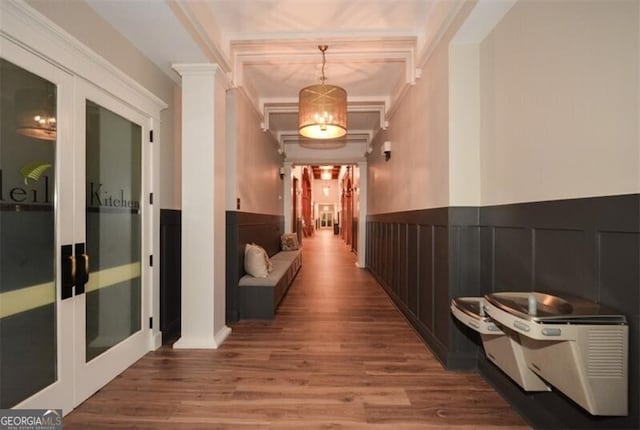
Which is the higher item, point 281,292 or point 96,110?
point 96,110

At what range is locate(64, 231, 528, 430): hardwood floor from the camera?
6.18 ft

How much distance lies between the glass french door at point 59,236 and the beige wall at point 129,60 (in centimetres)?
31

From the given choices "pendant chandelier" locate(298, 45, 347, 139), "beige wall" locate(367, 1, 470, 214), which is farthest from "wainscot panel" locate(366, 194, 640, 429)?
"pendant chandelier" locate(298, 45, 347, 139)

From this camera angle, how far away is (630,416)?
1283 mm

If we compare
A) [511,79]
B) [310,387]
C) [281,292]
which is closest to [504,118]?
[511,79]

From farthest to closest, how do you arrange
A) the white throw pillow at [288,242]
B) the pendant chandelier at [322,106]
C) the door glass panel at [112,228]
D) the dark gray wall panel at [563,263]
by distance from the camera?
the white throw pillow at [288,242], the pendant chandelier at [322,106], the door glass panel at [112,228], the dark gray wall panel at [563,263]

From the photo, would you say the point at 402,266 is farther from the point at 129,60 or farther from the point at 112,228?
the point at 129,60

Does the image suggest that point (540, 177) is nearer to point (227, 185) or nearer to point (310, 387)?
point (310, 387)

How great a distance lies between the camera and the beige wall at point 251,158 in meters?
3.71

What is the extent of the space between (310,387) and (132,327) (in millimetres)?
1695

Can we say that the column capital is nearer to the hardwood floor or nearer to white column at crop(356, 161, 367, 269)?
the hardwood floor

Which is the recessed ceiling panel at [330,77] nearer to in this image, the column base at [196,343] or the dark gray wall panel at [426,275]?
the dark gray wall panel at [426,275]

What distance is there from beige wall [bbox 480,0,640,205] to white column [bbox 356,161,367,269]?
510 cm

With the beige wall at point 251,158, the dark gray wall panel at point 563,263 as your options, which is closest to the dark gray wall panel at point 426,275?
the dark gray wall panel at point 563,263
